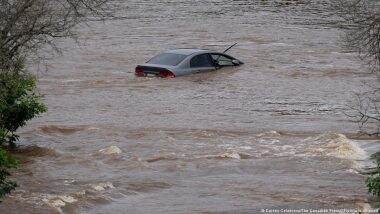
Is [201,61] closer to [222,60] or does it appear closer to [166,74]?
[222,60]

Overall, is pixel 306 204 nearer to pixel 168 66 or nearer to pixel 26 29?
pixel 26 29

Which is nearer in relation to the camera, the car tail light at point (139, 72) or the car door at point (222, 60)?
the car tail light at point (139, 72)

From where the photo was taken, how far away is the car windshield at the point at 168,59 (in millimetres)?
24125

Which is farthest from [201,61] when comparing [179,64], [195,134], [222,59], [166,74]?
[195,134]

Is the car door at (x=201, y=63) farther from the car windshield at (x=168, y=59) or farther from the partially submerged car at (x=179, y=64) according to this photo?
the car windshield at (x=168, y=59)

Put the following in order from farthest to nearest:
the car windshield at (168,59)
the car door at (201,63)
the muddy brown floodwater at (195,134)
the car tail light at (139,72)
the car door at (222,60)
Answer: the car door at (222,60) → the car door at (201,63) → the car windshield at (168,59) → the car tail light at (139,72) → the muddy brown floodwater at (195,134)

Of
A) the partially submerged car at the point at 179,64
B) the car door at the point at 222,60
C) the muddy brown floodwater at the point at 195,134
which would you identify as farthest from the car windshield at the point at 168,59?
the car door at the point at 222,60

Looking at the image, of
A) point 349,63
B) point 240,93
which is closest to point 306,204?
point 240,93

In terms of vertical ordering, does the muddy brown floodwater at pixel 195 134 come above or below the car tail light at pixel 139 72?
below

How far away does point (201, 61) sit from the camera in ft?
81.7

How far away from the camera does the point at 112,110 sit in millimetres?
20141

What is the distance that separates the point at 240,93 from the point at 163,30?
1397 cm

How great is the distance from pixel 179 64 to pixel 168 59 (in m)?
0.41

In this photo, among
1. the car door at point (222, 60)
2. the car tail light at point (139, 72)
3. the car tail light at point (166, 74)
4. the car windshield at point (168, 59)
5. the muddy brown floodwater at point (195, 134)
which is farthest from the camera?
the car door at point (222, 60)
